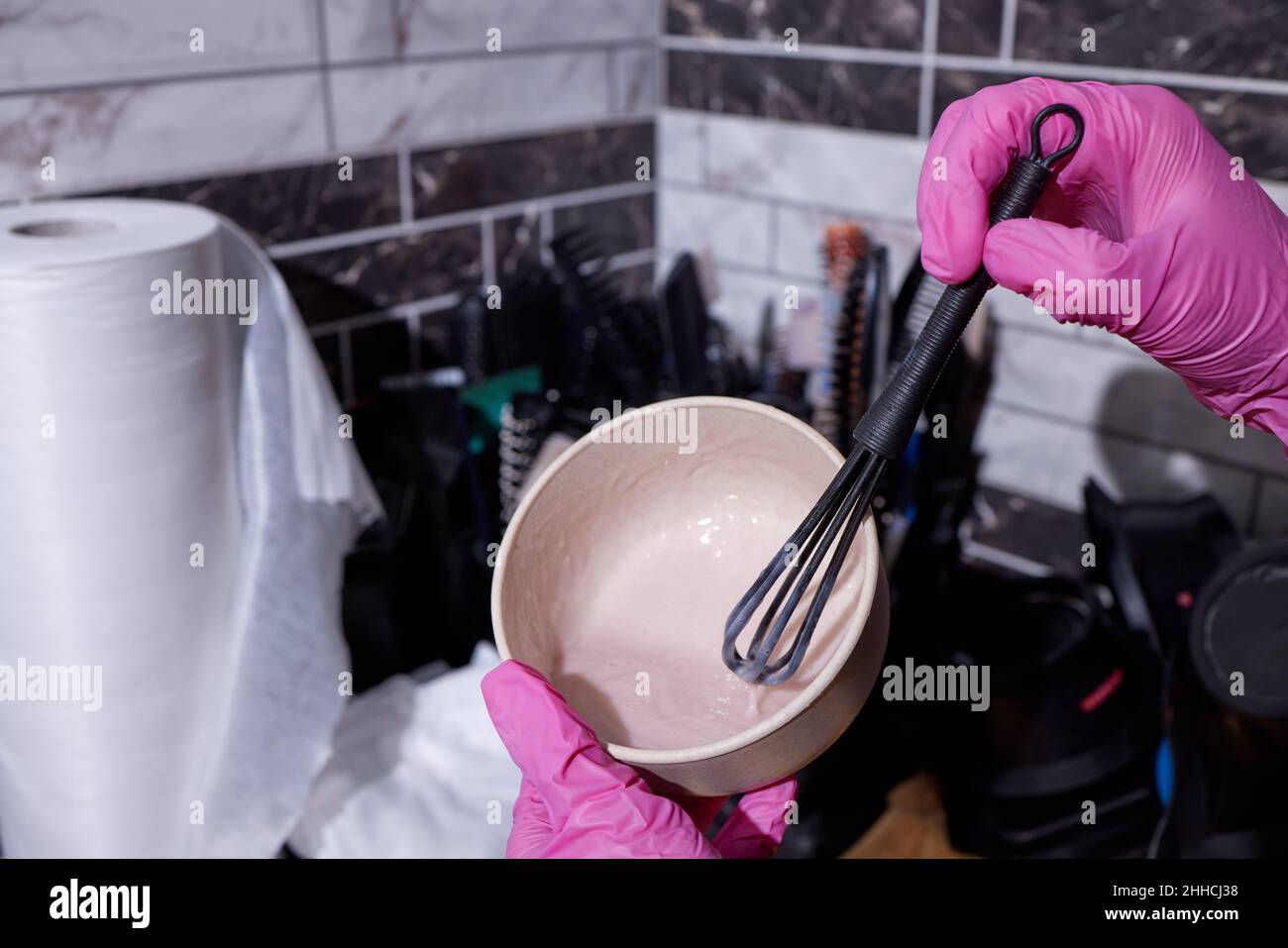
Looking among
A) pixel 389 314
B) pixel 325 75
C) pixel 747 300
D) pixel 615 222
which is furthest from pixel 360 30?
pixel 747 300

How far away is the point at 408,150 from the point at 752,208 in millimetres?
377

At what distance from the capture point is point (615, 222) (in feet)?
4.23

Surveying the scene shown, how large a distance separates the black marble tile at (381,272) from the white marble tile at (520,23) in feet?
0.59

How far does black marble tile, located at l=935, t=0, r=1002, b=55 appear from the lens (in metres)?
1.00

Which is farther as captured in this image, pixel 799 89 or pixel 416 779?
pixel 799 89

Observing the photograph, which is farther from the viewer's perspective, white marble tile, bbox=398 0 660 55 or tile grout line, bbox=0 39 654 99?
white marble tile, bbox=398 0 660 55

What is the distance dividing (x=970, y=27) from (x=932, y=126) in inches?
3.6

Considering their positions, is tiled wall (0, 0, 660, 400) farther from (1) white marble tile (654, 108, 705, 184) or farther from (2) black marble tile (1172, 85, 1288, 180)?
(2) black marble tile (1172, 85, 1288, 180)

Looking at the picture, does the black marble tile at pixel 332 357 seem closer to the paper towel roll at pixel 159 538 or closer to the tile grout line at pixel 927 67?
the paper towel roll at pixel 159 538

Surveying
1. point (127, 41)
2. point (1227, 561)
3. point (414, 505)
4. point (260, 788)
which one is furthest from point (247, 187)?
point (1227, 561)

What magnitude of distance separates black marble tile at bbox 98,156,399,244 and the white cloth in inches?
16.2

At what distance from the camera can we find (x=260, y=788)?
834 millimetres

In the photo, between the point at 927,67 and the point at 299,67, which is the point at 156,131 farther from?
the point at 927,67

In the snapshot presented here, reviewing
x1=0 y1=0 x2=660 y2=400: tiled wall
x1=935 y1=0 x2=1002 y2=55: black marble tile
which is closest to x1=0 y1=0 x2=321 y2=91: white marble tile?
x1=0 y1=0 x2=660 y2=400: tiled wall
